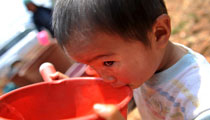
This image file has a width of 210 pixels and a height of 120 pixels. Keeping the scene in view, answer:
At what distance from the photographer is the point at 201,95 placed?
600 millimetres

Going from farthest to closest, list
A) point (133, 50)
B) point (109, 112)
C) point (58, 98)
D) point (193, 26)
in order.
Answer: point (193, 26)
point (58, 98)
point (133, 50)
point (109, 112)

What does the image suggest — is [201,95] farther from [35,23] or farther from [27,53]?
[35,23]

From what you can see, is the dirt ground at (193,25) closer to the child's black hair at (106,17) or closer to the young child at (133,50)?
the young child at (133,50)

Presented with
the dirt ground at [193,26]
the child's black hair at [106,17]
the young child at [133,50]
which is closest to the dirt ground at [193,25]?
the dirt ground at [193,26]

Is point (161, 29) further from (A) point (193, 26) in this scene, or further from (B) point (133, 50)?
(A) point (193, 26)

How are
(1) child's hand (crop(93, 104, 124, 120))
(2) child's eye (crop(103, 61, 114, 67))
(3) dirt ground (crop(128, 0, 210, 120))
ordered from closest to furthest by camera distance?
(1) child's hand (crop(93, 104, 124, 120)), (2) child's eye (crop(103, 61, 114, 67)), (3) dirt ground (crop(128, 0, 210, 120))

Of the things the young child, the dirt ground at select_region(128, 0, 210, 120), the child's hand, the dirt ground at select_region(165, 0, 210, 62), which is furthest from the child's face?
the dirt ground at select_region(165, 0, 210, 62)

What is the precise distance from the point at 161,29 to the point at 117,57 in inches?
5.4

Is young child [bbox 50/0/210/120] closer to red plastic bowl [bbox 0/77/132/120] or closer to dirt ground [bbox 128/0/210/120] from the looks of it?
red plastic bowl [bbox 0/77/132/120]

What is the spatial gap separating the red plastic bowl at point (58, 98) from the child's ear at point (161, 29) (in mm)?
145

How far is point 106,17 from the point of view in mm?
536

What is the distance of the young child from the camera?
0.54 meters

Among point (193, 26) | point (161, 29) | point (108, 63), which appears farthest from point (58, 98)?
point (193, 26)

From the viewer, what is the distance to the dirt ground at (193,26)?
1824 millimetres
